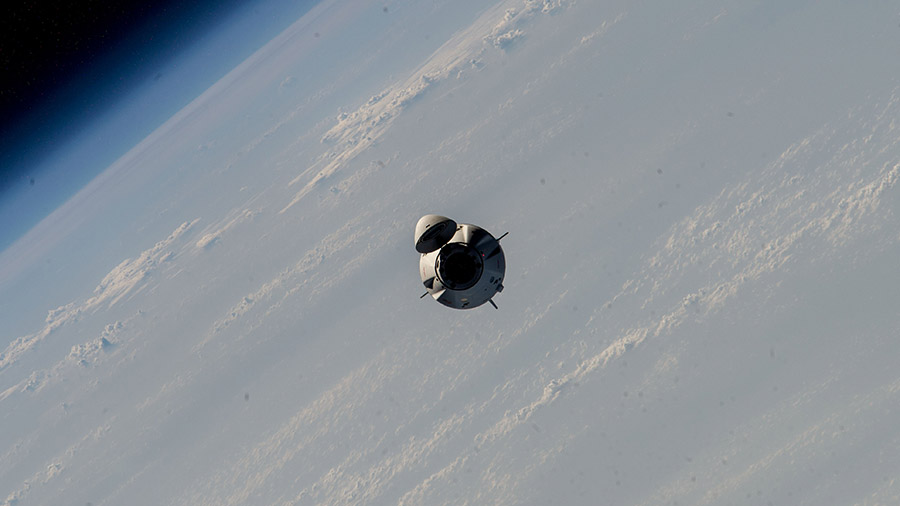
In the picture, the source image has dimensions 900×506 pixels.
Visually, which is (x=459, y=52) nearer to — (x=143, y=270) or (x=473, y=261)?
(x=473, y=261)

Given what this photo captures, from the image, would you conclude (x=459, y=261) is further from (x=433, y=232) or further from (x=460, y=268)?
(x=433, y=232)

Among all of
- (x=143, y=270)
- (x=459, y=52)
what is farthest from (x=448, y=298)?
(x=143, y=270)

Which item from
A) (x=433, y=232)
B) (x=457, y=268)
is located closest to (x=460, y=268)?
(x=457, y=268)

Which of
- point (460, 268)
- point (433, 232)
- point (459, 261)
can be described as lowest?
point (460, 268)

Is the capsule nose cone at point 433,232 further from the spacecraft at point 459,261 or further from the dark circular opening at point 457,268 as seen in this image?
the dark circular opening at point 457,268

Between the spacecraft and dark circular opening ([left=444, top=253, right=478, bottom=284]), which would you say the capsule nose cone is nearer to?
the spacecraft

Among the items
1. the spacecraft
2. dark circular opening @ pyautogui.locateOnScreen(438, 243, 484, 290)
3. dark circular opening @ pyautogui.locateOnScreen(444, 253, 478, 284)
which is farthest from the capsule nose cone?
dark circular opening @ pyautogui.locateOnScreen(444, 253, 478, 284)

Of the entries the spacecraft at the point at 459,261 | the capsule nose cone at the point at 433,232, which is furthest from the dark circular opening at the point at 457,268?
the capsule nose cone at the point at 433,232
